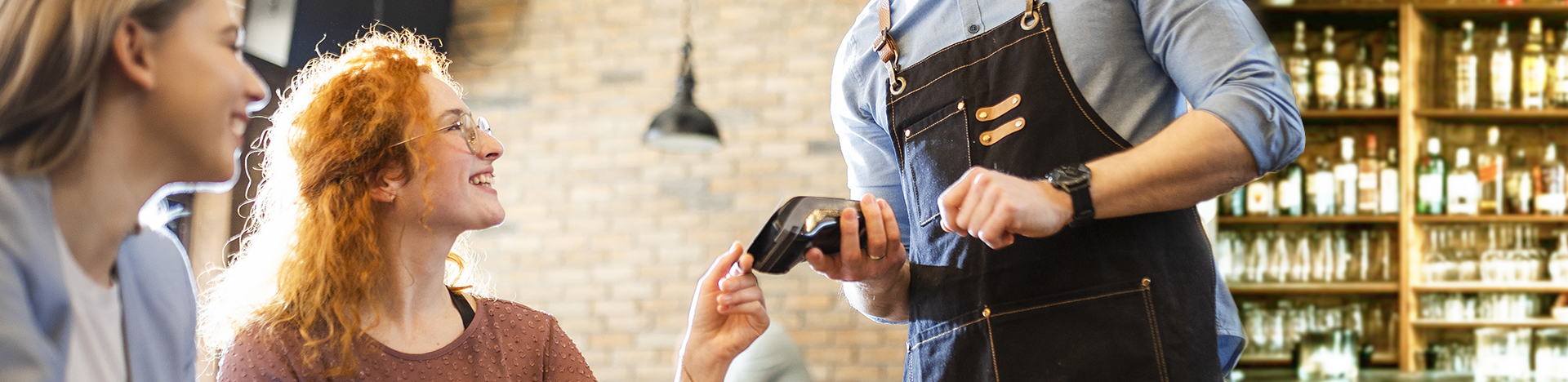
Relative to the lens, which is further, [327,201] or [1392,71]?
[1392,71]

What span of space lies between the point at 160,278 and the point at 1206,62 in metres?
0.89

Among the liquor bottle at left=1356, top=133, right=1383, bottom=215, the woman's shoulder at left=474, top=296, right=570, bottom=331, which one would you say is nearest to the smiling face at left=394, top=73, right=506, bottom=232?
the woman's shoulder at left=474, top=296, right=570, bottom=331

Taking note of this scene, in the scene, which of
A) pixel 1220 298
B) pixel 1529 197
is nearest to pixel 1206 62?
pixel 1220 298

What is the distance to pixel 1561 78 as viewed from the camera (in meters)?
3.60

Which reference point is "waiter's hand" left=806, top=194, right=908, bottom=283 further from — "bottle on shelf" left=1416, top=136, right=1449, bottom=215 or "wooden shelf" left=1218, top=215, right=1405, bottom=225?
"bottle on shelf" left=1416, top=136, right=1449, bottom=215

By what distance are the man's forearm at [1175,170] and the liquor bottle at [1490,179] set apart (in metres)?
3.37

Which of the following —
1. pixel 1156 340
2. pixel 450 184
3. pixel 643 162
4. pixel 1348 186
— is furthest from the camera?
pixel 643 162

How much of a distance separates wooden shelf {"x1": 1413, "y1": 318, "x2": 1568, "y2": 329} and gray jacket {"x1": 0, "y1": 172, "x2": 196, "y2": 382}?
153 inches

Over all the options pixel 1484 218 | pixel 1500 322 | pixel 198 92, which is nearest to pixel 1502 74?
pixel 1484 218

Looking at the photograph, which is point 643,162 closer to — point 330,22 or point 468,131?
point 330,22

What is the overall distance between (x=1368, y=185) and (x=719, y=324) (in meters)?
3.24

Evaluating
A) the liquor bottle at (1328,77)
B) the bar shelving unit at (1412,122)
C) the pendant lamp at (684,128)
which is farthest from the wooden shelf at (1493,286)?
the pendant lamp at (684,128)

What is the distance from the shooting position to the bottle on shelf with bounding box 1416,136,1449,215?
3631mm

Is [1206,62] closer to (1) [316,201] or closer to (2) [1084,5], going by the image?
(2) [1084,5]
